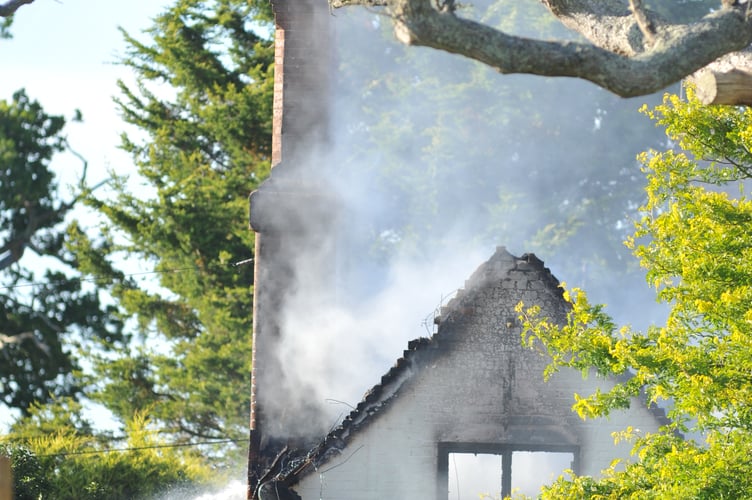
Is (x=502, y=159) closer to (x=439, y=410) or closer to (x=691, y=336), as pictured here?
(x=439, y=410)

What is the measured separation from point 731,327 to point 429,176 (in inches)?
1380

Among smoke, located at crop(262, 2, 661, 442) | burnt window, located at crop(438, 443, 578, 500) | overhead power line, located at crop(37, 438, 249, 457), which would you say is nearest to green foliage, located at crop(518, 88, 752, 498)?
burnt window, located at crop(438, 443, 578, 500)

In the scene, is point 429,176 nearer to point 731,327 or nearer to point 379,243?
point 379,243

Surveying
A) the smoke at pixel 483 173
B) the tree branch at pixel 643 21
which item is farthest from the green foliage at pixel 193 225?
the tree branch at pixel 643 21

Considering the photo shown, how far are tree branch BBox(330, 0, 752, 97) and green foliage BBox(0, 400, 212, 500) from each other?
50.5 feet

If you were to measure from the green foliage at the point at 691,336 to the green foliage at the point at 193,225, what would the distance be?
711 inches

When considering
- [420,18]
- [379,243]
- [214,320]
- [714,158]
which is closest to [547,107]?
[379,243]

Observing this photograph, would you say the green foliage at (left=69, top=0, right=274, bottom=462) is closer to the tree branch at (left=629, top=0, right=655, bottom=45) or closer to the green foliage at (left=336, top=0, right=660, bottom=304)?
the green foliage at (left=336, top=0, right=660, bottom=304)

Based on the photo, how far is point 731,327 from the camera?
1227 cm

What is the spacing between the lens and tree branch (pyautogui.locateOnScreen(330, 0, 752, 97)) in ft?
28.9

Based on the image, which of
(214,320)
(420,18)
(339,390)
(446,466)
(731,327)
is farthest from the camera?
(214,320)

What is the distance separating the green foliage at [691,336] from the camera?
11867mm

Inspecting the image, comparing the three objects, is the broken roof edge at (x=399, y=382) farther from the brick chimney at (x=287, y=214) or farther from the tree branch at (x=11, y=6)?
the tree branch at (x=11, y=6)

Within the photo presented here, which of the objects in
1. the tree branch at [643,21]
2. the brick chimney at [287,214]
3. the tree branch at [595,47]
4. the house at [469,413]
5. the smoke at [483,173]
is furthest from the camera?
the smoke at [483,173]
